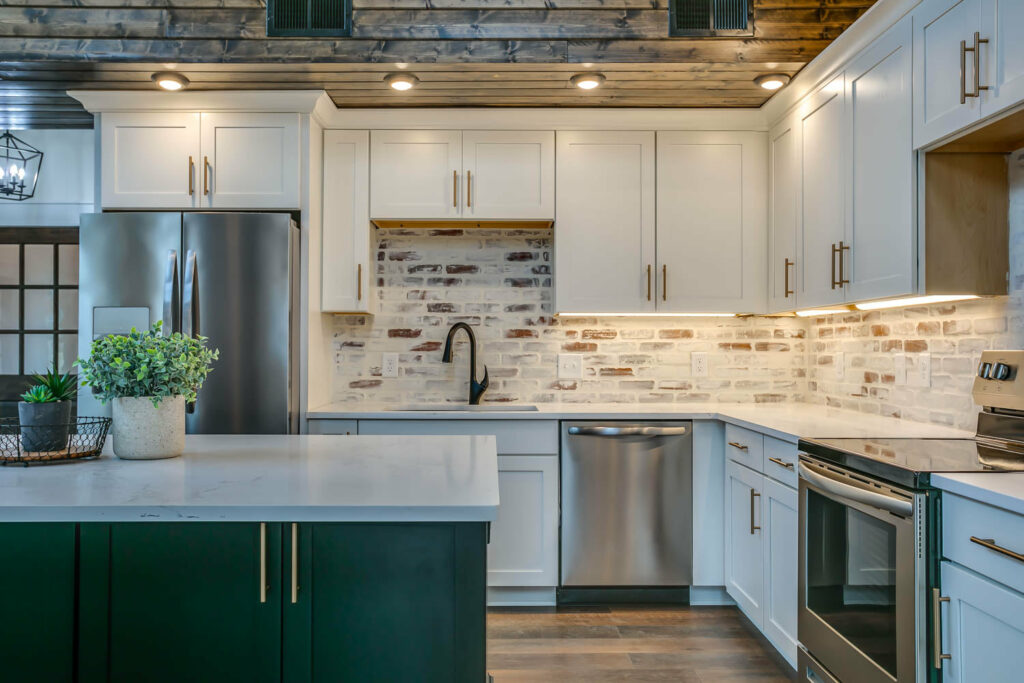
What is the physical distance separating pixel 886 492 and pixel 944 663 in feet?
1.27

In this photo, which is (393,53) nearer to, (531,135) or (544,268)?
(531,135)

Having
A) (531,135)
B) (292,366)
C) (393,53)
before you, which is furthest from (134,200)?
(531,135)

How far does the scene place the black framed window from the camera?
143 inches

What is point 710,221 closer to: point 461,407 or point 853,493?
point 461,407

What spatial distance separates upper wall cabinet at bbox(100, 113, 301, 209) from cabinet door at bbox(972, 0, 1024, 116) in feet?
8.58

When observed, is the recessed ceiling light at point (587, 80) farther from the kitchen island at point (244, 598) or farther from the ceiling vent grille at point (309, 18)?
the kitchen island at point (244, 598)

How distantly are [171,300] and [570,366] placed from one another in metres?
1.95

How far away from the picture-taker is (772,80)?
2920 millimetres

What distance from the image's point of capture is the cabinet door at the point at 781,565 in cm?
231

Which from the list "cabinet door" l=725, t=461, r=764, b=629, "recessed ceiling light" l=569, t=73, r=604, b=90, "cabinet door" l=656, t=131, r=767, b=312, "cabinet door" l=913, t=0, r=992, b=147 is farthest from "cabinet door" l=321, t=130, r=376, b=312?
"cabinet door" l=913, t=0, r=992, b=147

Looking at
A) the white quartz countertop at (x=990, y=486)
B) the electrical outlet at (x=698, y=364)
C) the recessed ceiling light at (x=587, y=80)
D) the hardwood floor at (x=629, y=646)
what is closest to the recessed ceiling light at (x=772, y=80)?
the recessed ceiling light at (x=587, y=80)

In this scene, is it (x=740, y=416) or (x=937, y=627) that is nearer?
(x=937, y=627)

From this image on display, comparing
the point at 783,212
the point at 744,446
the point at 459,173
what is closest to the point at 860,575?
the point at 744,446

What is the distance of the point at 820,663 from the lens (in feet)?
6.82
